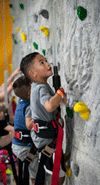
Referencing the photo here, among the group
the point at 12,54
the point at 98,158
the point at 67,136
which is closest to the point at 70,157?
the point at 67,136

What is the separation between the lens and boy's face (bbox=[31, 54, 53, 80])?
842mm

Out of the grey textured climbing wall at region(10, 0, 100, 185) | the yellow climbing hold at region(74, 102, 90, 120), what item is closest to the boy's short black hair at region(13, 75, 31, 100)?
the grey textured climbing wall at region(10, 0, 100, 185)

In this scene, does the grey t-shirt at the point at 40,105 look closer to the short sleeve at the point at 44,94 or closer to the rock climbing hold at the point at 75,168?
the short sleeve at the point at 44,94

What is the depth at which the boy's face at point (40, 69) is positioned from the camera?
0.84 metres

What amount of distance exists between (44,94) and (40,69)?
123 millimetres

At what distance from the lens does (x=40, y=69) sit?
846 mm

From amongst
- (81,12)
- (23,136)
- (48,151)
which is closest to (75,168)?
(48,151)

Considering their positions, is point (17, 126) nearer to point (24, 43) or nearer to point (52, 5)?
point (52, 5)

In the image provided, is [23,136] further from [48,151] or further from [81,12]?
[81,12]

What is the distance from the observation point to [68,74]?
86 cm

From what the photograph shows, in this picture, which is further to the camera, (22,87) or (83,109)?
(22,87)

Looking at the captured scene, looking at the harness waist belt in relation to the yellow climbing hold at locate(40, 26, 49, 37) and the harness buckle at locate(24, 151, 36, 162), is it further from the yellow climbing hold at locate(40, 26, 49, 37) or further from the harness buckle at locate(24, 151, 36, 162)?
the yellow climbing hold at locate(40, 26, 49, 37)

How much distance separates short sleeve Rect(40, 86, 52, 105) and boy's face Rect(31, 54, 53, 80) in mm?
62

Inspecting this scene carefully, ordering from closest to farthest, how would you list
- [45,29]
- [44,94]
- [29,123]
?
[44,94] → [29,123] → [45,29]
